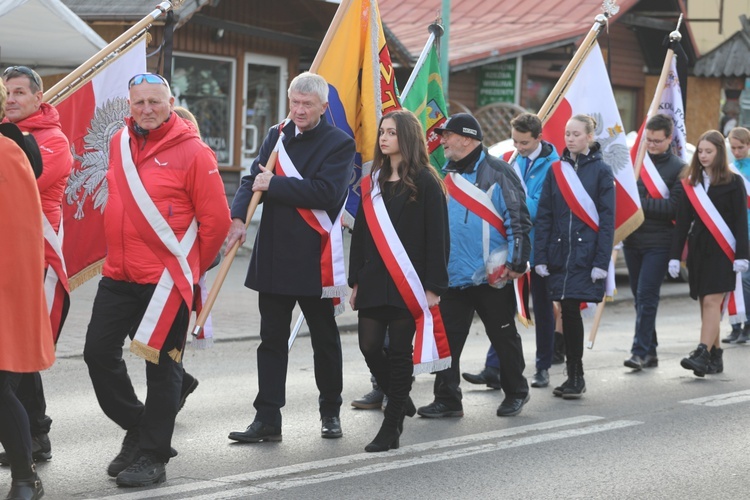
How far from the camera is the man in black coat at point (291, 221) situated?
22.3 ft

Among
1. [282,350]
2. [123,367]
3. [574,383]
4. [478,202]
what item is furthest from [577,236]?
[123,367]

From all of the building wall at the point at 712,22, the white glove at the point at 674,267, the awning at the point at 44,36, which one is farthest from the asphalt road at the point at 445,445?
the building wall at the point at 712,22

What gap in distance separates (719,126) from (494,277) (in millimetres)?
21676

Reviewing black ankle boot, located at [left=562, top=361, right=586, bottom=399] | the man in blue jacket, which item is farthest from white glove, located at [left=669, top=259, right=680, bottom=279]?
black ankle boot, located at [left=562, top=361, right=586, bottom=399]

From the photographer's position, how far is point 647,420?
794 cm

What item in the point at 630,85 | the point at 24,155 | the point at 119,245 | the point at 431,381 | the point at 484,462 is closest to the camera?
the point at 24,155

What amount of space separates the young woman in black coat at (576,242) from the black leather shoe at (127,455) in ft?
11.4

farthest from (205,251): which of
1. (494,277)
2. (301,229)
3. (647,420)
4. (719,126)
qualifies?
(719,126)

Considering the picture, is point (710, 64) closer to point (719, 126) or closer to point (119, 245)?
point (719, 126)

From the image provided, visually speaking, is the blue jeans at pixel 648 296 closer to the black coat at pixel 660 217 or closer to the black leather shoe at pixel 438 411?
the black coat at pixel 660 217

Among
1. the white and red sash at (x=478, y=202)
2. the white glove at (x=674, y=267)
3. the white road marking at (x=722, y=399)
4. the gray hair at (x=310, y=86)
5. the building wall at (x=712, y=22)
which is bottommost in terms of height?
the white road marking at (x=722, y=399)

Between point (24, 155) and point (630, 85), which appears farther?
point (630, 85)

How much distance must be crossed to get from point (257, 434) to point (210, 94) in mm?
12576

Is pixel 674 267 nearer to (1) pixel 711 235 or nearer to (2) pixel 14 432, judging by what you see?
(1) pixel 711 235
